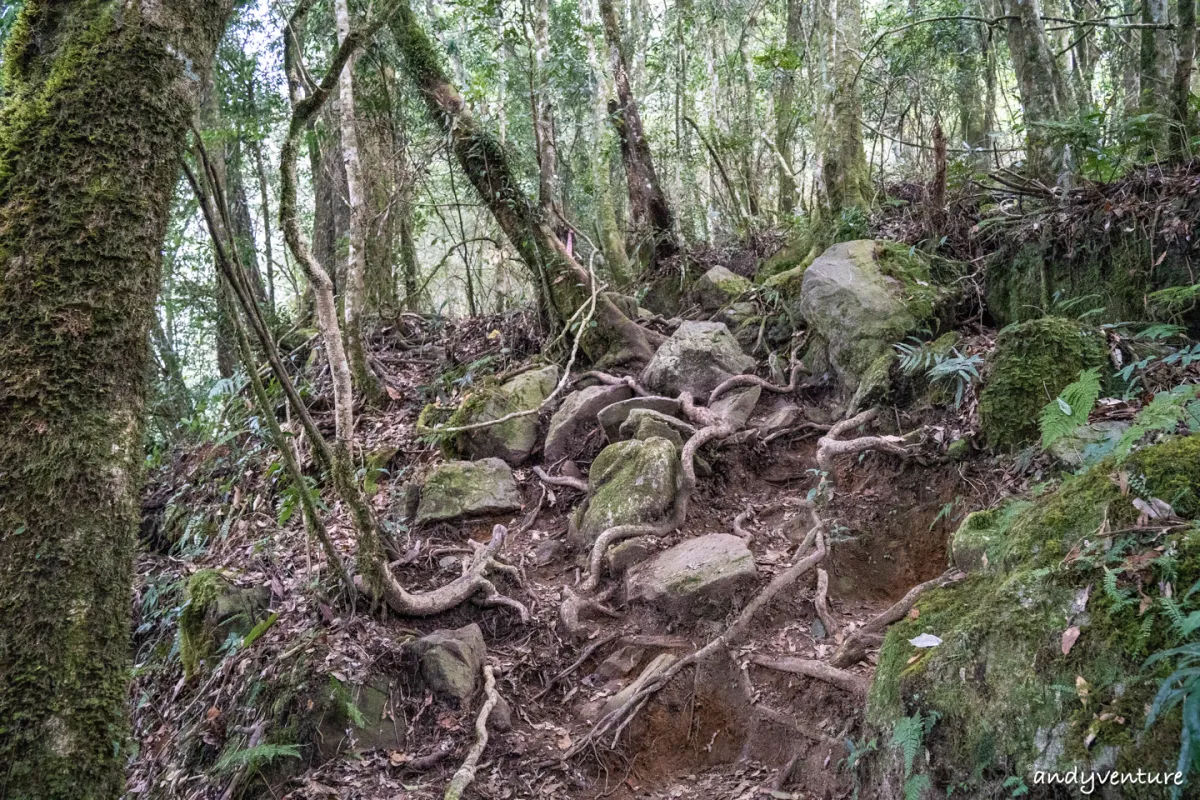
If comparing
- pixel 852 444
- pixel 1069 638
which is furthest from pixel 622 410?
pixel 1069 638

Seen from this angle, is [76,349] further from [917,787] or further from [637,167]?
[637,167]

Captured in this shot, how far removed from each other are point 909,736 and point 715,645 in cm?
189

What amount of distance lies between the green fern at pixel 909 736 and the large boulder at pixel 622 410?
14.4ft

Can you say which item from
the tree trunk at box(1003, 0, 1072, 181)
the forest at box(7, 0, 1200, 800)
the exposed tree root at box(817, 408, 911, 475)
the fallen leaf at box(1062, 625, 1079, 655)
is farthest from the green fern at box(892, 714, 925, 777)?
the tree trunk at box(1003, 0, 1072, 181)

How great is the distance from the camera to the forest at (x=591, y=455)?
2049 mm

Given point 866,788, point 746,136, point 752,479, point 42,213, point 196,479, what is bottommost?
point 866,788

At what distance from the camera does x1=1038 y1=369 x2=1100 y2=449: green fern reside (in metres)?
3.18

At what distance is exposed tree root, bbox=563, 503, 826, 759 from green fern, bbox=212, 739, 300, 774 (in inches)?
59.2

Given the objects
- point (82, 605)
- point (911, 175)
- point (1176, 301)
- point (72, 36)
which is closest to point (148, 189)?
point (72, 36)

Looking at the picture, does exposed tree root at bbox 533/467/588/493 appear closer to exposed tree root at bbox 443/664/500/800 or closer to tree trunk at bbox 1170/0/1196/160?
exposed tree root at bbox 443/664/500/800

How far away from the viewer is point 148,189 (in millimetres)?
2230

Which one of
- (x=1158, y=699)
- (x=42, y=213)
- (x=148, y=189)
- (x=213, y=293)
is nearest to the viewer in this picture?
(x=1158, y=699)

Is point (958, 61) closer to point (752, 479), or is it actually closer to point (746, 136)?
point (746, 136)

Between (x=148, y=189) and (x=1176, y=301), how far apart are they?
5.51 meters
